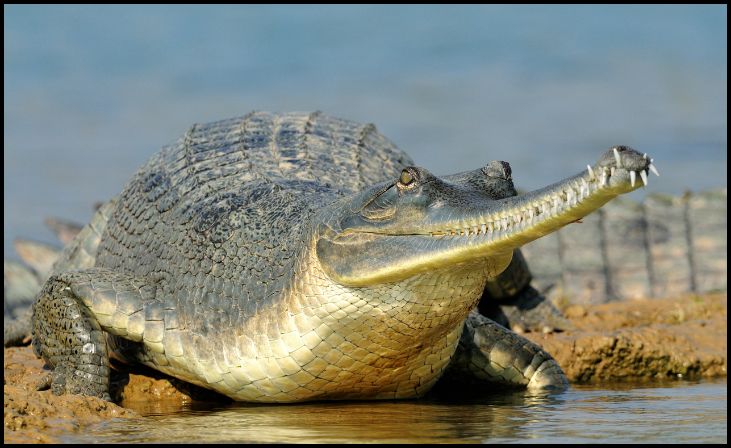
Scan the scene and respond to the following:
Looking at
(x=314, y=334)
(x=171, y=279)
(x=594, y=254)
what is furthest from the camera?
(x=594, y=254)

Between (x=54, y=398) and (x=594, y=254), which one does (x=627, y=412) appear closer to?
(x=54, y=398)

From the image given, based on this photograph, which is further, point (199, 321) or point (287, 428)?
point (199, 321)

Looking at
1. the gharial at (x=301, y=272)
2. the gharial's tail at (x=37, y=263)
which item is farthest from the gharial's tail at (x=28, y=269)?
the gharial at (x=301, y=272)

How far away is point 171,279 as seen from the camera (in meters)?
6.92

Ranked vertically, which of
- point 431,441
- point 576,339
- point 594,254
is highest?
point 594,254

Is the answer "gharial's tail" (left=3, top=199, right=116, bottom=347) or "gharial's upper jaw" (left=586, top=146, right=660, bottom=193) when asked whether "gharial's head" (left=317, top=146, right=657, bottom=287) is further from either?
"gharial's tail" (left=3, top=199, right=116, bottom=347)

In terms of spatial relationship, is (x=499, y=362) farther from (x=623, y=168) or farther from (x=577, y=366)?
(x=623, y=168)

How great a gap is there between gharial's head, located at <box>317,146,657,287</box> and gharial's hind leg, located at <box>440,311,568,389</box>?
193 cm

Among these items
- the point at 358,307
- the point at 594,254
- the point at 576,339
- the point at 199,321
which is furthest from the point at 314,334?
the point at 594,254

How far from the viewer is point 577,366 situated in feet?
27.0

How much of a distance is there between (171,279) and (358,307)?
5.99 ft

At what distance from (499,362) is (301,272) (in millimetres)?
2008

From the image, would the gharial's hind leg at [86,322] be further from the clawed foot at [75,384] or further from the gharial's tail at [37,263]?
the gharial's tail at [37,263]

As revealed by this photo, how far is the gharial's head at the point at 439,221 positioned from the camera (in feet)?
14.4
